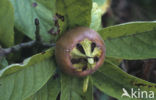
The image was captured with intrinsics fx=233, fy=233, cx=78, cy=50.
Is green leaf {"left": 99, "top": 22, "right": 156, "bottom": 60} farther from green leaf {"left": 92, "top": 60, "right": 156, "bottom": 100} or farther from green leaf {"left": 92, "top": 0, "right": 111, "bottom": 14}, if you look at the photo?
green leaf {"left": 92, "top": 0, "right": 111, "bottom": 14}

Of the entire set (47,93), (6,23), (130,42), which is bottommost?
(47,93)

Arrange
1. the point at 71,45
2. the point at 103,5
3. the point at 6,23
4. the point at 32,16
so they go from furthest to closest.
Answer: the point at 103,5 < the point at 32,16 < the point at 6,23 < the point at 71,45

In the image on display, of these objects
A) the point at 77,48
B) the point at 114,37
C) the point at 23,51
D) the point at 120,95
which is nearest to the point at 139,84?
the point at 120,95

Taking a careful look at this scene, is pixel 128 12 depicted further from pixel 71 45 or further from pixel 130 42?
pixel 71 45

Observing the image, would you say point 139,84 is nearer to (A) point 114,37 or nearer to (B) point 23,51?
(A) point 114,37

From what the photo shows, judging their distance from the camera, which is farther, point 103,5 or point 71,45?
point 103,5

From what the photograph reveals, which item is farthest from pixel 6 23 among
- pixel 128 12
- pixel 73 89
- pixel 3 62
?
pixel 128 12

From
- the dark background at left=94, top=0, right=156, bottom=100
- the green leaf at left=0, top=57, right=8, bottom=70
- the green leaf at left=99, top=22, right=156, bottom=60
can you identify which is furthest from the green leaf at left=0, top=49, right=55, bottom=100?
the dark background at left=94, top=0, right=156, bottom=100

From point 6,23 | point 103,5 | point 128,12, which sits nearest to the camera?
point 6,23
